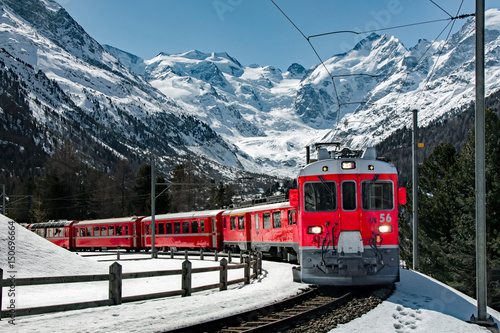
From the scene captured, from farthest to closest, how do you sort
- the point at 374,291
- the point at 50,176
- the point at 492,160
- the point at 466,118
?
the point at 466,118 < the point at 50,176 < the point at 492,160 < the point at 374,291

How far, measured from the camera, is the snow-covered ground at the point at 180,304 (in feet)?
31.3

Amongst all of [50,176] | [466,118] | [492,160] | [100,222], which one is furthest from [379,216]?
[466,118]

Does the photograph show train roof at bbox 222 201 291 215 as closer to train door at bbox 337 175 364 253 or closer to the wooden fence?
the wooden fence

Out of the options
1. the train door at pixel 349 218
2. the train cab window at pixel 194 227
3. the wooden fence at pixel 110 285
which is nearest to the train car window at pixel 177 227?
the train cab window at pixel 194 227

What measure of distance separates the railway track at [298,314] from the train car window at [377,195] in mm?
2243

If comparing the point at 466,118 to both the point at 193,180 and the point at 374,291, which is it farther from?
the point at 374,291

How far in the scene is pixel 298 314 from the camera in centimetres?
1008

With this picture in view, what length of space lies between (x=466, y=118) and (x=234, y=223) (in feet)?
569

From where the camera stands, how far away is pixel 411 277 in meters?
17.7

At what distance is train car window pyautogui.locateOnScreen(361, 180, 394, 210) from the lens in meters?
13.4

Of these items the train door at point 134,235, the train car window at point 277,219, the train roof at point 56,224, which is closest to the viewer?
the train car window at point 277,219

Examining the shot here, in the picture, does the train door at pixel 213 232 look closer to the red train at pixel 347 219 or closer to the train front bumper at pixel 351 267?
the red train at pixel 347 219

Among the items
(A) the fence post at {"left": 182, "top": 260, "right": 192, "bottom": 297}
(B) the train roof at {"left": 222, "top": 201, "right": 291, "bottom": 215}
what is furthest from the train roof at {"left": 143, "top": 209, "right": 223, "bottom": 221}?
(A) the fence post at {"left": 182, "top": 260, "right": 192, "bottom": 297}

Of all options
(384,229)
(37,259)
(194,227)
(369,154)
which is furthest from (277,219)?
(194,227)
